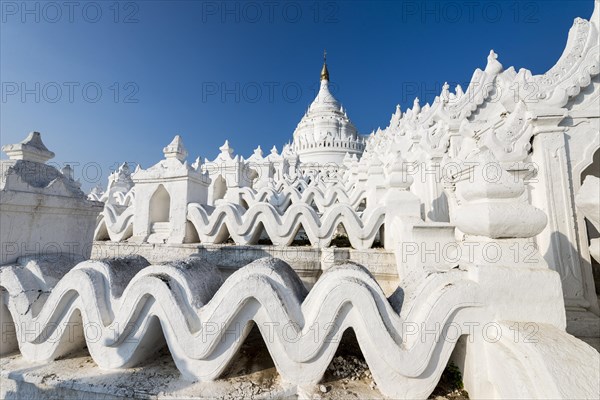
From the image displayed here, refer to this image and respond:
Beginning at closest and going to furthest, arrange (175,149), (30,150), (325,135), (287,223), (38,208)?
1. (38,208)
2. (30,150)
3. (287,223)
4. (175,149)
5. (325,135)

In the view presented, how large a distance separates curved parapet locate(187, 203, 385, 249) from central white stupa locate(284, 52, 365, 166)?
1113 inches

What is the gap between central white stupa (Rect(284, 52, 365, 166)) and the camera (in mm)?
36487

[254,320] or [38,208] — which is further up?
[38,208]

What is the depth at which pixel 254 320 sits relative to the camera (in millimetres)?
1921

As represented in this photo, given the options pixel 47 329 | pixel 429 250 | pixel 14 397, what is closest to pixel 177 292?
pixel 47 329

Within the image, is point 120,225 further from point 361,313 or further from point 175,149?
point 361,313

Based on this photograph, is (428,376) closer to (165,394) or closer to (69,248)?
(165,394)

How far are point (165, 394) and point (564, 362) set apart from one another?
2.37 meters

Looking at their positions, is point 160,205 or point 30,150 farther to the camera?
point 160,205

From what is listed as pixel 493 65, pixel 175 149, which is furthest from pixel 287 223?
pixel 493 65

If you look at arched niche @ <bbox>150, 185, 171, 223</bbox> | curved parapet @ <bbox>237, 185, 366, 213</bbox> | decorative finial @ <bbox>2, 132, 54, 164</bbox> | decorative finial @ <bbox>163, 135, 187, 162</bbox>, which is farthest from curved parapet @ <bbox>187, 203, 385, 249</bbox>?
curved parapet @ <bbox>237, 185, 366, 213</bbox>

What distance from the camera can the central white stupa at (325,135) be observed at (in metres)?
36.5

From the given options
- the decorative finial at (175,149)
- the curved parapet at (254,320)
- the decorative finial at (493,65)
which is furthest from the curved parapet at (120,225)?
the decorative finial at (493,65)

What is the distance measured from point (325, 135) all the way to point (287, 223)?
114 feet
